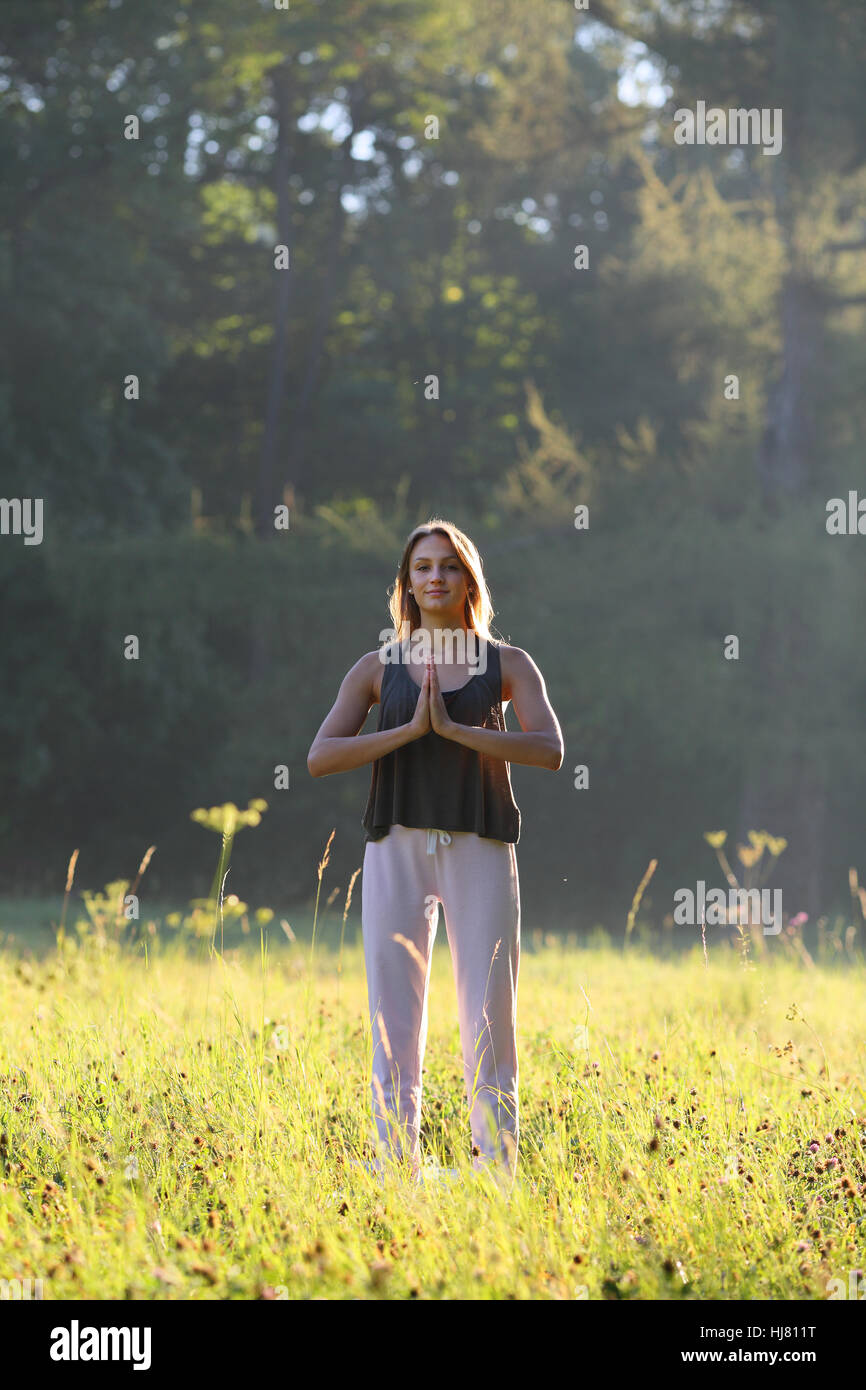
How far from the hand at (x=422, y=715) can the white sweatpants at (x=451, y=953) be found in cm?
28

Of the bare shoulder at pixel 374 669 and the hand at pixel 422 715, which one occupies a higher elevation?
the bare shoulder at pixel 374 669

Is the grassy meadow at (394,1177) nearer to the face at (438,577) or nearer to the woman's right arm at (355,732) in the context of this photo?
the woman's right arm at (355,732)

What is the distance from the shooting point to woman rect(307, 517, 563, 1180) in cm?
355

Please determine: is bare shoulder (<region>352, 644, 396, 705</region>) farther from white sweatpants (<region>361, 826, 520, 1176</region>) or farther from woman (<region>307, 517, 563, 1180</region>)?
white sweatpants (<region>361, 826, 520, 1176</region>)

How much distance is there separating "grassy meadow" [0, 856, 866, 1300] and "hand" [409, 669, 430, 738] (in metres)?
1.10

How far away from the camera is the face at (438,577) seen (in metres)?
3.82

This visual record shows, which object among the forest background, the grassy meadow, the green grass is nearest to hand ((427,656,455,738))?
the green grass

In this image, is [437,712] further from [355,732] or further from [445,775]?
[355,732]

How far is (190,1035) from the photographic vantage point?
483 centimetres

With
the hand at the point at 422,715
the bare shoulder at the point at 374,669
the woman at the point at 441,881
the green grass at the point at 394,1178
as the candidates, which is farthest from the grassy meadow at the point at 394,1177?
the hand at the point at 422,715

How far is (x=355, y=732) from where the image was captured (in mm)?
3867
